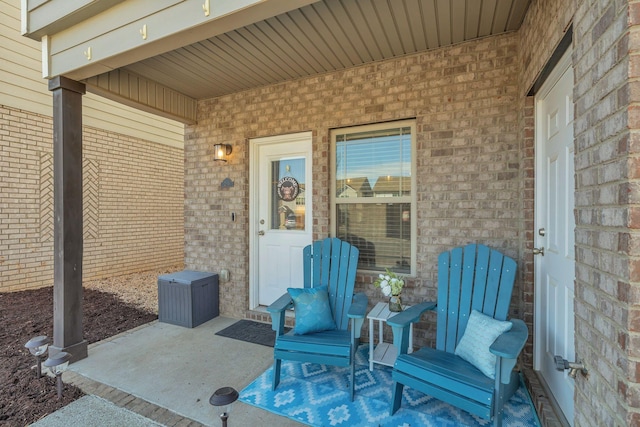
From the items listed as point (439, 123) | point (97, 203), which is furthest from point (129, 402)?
point (97, 203)

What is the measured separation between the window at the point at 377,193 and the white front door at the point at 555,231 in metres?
0.99

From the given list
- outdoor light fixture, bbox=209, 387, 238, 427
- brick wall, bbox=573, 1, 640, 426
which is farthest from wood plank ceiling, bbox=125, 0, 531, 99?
outdoor light fixture, bbox=209, 387, 238, 427

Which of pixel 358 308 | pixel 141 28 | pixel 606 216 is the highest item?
pixel 141 28

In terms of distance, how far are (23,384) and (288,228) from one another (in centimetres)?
253

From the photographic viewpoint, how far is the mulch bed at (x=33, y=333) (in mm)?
2010

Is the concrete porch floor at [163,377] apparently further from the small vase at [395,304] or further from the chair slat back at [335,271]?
the small vase at [395,304]

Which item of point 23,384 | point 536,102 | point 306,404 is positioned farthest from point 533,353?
point 23,384

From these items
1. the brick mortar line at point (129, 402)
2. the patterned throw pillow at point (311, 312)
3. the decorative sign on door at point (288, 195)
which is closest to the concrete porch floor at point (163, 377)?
the brick mortar line at point (129, 402)

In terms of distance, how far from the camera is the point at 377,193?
9.99 feet

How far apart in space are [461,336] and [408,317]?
430 mm

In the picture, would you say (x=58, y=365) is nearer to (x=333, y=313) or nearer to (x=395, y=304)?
(x=333, y=313)

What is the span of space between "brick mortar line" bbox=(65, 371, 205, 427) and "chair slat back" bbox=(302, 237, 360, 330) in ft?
4.14

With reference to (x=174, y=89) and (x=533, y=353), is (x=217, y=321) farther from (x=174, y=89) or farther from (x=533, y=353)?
(x=533, y=353)

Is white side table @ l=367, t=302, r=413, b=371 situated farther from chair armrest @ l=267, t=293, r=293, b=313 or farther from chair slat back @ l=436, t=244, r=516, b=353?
chair armrest @ l=267, t=293, r=293, b=313
